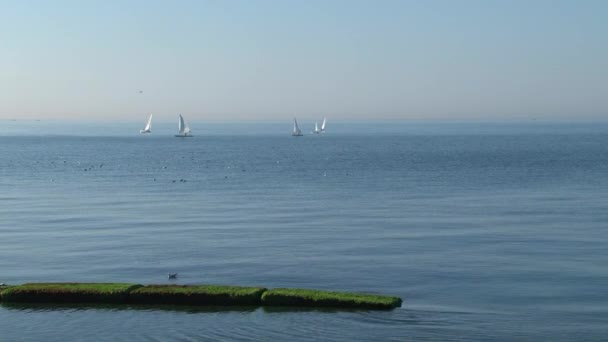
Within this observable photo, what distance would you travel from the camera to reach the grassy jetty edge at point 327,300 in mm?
34219

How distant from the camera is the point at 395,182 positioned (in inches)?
3563

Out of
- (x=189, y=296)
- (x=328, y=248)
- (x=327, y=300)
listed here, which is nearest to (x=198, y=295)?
(x=189, y=296)

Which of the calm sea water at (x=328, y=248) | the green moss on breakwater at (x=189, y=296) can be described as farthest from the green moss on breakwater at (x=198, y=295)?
the calm sea water at (x=328, y=248)

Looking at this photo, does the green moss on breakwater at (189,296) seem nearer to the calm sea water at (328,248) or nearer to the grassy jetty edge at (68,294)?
the grassy jetty edge at (68,294)

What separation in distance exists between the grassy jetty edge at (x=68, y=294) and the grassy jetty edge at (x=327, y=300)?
5516 millimetres

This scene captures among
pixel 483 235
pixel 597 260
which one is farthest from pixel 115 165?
pixel 597 260

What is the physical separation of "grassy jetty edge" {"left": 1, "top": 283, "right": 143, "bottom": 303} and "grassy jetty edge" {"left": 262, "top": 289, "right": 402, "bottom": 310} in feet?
18.1

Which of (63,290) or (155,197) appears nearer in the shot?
(63,290)

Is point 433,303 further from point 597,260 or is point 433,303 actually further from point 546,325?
point 597,260

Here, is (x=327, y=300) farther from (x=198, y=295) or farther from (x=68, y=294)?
(x=68, y=294)

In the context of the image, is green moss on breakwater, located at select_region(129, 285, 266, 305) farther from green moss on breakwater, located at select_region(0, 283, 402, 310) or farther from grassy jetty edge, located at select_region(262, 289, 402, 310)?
grassy jetty edge, located at select_region(262, 289, 402, 310)

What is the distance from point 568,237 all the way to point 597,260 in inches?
294

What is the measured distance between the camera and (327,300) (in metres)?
34.5

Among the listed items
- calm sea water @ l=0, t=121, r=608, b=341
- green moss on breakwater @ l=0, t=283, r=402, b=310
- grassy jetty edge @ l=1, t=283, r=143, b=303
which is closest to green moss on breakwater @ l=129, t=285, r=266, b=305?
green moss on breakwater @ l=0, t=283, r=402, b=310
